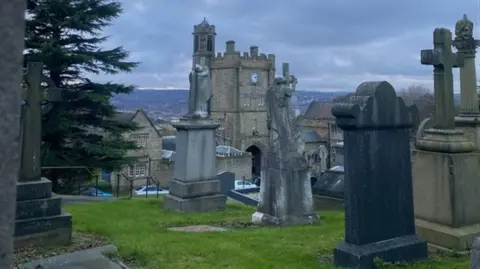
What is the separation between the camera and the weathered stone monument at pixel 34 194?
695cm

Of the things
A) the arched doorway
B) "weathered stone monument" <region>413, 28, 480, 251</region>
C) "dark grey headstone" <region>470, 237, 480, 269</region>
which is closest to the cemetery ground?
"weathered stone monument" <region>413, 28, 480, 251</region>

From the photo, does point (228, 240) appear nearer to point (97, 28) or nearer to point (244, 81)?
point (97, 28)

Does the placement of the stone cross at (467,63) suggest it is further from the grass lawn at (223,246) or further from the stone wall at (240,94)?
the stone wall at (240,94)

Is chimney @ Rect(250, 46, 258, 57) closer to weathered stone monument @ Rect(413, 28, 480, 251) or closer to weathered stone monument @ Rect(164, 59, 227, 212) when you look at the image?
weathered stone monument @ Rect(164, 59, 227, 212)

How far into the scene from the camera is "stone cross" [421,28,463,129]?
6.27 meters

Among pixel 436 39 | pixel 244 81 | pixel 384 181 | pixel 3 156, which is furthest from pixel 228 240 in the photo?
pixel 244 81

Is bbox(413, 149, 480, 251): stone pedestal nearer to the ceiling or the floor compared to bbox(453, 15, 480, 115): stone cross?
nearer to the floor

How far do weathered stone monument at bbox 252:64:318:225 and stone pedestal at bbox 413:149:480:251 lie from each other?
376cm

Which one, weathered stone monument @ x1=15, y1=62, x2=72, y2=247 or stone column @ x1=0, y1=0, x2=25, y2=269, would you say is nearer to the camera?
stone column @ x1=0, y1=0, x2=25, y2=269

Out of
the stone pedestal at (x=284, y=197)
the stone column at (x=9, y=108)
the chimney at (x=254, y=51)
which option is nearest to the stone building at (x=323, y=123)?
the chimney at (x=254, y=51)

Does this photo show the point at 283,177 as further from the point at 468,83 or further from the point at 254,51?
the point at 254,51

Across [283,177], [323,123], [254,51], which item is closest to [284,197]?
[283,177]

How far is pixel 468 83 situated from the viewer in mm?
12562

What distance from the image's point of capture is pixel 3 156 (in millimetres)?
1443
